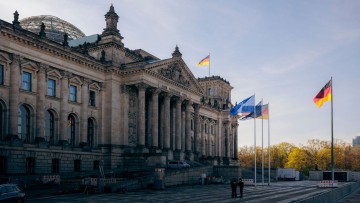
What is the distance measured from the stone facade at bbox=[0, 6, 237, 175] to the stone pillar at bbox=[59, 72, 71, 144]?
4.7 inches

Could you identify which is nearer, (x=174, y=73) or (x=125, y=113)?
(x=125, y=113)

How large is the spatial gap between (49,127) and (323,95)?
32170 millimetres

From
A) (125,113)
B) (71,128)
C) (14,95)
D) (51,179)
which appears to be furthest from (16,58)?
(125,113)

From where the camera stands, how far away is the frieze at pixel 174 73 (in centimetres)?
6789

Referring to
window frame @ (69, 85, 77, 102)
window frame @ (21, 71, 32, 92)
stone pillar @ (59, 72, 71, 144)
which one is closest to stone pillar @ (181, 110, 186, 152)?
window frame @ (69, 85, 77, 102)

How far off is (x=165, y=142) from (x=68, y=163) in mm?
18812

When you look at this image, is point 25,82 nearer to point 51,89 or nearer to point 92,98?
point 51,89

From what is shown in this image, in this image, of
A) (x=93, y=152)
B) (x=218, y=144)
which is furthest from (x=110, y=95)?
(x=218, y=144)

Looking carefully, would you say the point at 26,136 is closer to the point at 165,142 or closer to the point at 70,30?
the point at 165,142

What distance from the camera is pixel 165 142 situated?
224ft

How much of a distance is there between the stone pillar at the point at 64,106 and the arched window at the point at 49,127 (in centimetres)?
106

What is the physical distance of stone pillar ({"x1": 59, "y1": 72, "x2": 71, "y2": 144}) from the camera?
53625 millimetres

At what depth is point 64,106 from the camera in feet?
178

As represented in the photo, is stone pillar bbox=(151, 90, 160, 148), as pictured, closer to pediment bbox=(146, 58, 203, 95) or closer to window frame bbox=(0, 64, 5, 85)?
pediment bbox=(146, 58, 203, 95)
